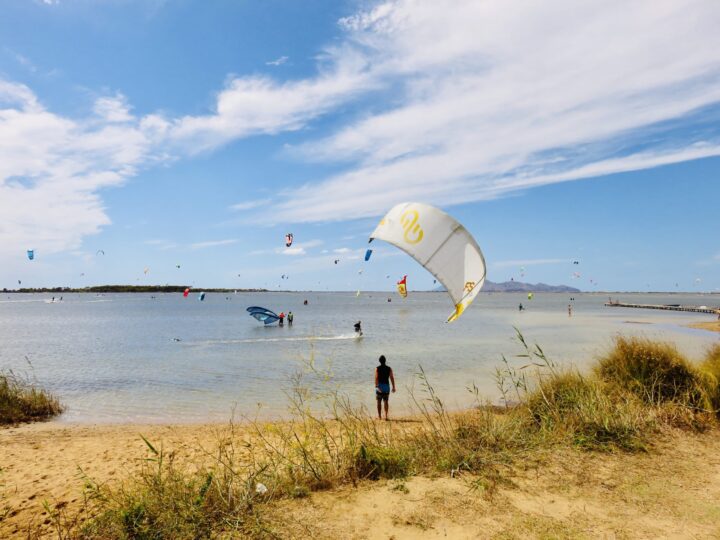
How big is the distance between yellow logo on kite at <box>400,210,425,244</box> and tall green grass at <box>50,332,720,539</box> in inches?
72.3

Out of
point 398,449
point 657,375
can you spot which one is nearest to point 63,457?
point 398,449

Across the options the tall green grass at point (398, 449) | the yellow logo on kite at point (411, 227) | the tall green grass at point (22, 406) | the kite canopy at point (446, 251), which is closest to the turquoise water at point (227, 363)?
the tall green grass at point (22, 406)

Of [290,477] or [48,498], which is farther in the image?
[48,498]

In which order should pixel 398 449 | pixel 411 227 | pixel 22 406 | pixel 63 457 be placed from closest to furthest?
pixel 411 227 < pixel 398 449 < pixel 63 457 < pixel 22 406

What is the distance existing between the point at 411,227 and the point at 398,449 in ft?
8.92

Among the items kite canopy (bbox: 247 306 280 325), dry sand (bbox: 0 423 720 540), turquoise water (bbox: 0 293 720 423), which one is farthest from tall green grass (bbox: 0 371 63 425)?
kite canopy (bbox: 247 306 280 325)

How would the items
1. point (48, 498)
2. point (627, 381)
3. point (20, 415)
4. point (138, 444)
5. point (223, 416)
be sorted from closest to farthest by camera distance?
point (48, 498)
point (627, 381)
point (138, 444)
point (20, 415)
point (223, 416)

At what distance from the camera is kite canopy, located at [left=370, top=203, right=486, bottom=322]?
5039 millimetres

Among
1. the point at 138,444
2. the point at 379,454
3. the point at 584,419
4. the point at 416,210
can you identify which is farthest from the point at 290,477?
the point at 138,444

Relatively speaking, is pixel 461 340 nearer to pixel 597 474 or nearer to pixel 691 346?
pixel 691 346

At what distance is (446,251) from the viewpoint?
511 centimetres

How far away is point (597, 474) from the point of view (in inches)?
194

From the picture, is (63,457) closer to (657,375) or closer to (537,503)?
(537,503)

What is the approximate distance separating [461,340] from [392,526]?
26.2 metres
